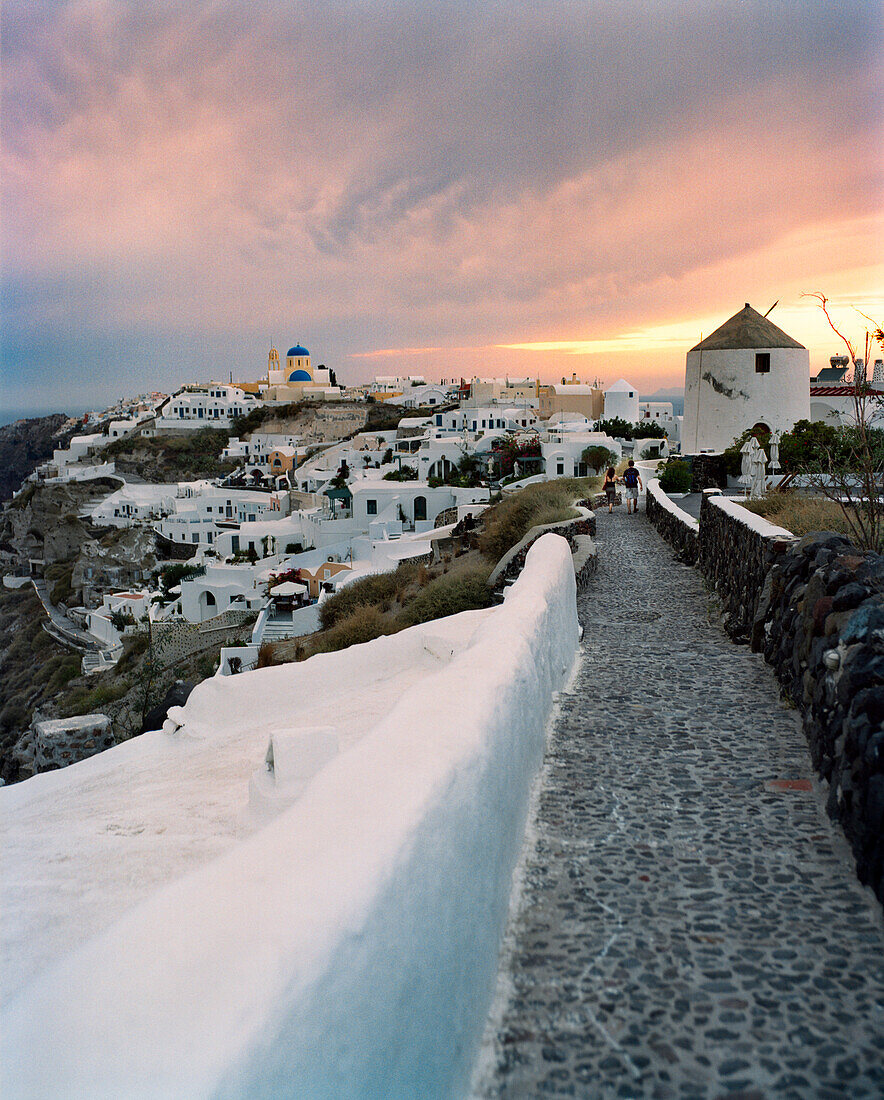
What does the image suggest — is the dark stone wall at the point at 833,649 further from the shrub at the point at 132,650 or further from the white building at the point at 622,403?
the white building at the point at 622,403

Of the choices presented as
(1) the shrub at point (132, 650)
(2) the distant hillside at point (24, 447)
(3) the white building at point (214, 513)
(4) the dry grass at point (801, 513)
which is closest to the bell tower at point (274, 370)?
(2) the distant hillside at point (24, 447)

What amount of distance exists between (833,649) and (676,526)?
8089 millimetres

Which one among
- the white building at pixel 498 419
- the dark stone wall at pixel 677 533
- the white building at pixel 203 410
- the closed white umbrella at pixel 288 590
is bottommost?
the closed white umbrella at pixel 288 590

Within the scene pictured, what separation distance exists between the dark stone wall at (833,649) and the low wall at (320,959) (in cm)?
118

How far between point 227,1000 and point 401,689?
3481 millimetres

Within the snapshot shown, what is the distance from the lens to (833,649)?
3.54 meters

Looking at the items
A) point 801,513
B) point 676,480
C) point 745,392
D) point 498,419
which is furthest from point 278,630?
point 498,419

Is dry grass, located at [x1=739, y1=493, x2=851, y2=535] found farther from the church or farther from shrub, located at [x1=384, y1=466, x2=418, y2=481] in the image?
the church

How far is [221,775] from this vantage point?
3.92 meters

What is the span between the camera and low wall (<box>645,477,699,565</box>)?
1012 centimetres

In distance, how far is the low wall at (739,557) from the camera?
5992 millimetres

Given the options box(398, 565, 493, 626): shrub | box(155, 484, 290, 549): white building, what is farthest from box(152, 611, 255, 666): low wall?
box(155, 484, 290, 549): white building

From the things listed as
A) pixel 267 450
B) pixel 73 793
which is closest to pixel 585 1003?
pixel 73 793

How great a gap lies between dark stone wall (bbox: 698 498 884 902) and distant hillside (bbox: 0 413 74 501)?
99766 mm
